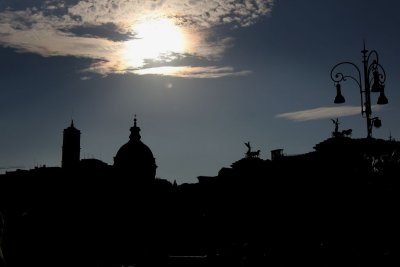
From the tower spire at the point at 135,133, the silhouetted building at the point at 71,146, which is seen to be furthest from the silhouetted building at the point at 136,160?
the silhouetted building at the point at 71,146

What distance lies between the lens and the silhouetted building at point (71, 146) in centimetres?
6619

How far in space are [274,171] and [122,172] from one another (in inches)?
587

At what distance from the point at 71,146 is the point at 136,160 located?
1748 centimetres

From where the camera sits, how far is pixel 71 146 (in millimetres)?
67250

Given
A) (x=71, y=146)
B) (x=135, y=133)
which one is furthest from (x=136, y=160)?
(x=71, y=146)

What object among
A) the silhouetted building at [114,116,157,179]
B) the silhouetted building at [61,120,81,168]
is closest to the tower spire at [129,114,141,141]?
the silhouetted building at [114,116,157,179]

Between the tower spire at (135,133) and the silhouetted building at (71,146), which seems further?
the silhouetted building at (71,146)

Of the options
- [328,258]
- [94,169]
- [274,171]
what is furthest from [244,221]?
[328,258]

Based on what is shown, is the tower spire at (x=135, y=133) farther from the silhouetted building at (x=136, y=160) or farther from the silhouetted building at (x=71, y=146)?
the silhouetted building at (x=71, y=146)

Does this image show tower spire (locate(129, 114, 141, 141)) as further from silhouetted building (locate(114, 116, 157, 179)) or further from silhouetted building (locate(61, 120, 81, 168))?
silhouetted building (locate(61, 120, 81, 168))

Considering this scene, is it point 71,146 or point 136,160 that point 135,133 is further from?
point 71,146

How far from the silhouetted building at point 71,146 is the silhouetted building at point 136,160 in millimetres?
14331

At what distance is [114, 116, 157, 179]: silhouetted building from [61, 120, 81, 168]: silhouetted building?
47.0 ft

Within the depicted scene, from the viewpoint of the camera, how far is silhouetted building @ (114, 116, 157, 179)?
52812mm
